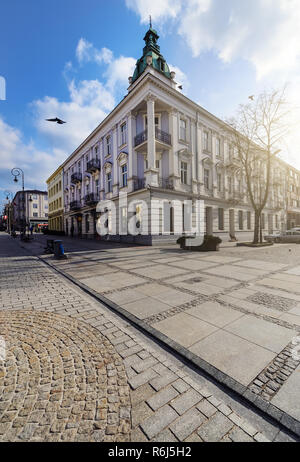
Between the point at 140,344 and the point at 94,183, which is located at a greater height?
the point at 94,183

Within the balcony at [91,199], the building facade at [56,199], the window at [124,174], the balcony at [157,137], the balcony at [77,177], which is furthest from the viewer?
the building facade at [56,199]

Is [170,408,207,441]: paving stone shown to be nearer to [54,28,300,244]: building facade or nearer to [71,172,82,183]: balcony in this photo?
[54,28,300,244]: building facade

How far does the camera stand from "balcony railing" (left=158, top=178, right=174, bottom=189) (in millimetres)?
17211

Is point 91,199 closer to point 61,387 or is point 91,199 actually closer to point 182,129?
point 182,129

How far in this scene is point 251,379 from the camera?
6.65 feet

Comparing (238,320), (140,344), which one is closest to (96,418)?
(140,344)

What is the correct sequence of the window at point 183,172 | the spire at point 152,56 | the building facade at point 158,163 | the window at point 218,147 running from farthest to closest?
the window at point 218,147 → the spire at point 152,56 → the window at point 183,172 → the building facade at point 158,163

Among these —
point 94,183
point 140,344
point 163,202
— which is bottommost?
point 140,344

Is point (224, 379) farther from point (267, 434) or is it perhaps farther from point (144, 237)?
point (144, 237)

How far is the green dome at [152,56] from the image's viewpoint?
1955cm

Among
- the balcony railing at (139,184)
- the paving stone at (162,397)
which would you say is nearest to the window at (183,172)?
the balcony railing at (139,184)

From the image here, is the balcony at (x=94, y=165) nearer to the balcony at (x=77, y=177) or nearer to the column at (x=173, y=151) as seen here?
the balcony at (x=77, y=177)

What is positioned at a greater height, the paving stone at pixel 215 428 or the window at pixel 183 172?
the window at pixel 183 172
